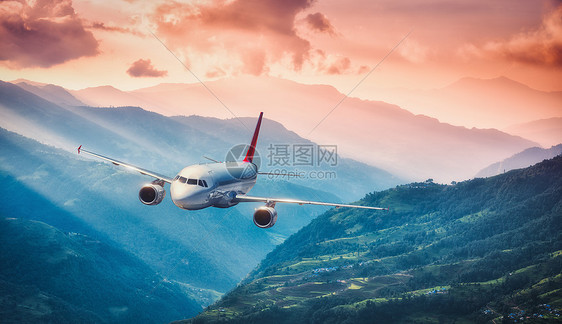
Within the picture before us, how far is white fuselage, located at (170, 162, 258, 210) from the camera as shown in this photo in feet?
150

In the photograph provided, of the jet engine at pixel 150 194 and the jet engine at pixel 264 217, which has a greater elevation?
the jet engine at pixel 150 194

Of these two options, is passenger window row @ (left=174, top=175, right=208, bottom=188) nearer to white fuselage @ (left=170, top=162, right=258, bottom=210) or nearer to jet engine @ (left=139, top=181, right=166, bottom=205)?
white fuselage @ (left=170, top=162, right=258, bottom=210)

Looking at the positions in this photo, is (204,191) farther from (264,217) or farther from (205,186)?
(264,217)

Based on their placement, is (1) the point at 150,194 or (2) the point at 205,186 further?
(1) the point at 150,194

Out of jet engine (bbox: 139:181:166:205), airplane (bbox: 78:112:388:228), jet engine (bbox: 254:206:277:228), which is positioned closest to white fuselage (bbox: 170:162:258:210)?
airplane (bbox: 78:112:388:228)

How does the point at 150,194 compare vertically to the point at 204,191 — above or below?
below

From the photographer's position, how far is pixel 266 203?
49.6m

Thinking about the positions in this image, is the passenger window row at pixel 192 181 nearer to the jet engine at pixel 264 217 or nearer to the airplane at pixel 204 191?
the airplane at pixel 204 191

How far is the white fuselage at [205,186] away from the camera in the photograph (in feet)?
150

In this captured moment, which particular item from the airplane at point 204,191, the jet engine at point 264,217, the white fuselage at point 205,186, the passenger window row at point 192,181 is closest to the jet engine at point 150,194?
the airplane at point 204,191

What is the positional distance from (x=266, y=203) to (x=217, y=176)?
680 centimetres

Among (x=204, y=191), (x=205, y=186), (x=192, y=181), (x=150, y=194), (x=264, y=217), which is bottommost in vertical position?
(x=264, y=217)

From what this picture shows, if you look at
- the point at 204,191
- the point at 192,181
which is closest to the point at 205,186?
the point at 204,191

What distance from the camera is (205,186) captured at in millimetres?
47031
